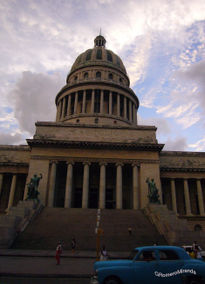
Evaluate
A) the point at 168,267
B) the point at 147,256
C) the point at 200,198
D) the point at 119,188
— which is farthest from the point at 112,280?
the point at 200,198

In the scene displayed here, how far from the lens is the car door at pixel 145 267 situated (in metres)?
8.02

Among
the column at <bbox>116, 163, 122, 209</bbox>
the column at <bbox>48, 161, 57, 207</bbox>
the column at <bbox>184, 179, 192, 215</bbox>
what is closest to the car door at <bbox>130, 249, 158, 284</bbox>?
the column at <bbox>116, 163, 122, 209</bbox>

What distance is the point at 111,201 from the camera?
39.0 meters

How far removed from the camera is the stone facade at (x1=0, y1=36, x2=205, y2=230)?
3709 cm

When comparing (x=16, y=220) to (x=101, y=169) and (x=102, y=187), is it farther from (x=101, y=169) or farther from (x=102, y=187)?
(x=101, y=169)

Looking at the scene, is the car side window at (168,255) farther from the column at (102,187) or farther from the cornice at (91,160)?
the cornice at (91,160)

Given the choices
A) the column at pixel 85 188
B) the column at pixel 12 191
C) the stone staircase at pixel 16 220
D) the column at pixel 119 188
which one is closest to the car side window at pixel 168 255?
the stone staircase at pixel 16 220

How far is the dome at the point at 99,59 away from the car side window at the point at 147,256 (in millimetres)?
57424

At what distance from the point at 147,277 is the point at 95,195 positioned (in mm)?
32902

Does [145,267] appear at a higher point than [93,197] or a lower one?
lower

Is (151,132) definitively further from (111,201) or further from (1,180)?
(1,180)

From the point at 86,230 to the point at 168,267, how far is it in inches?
669

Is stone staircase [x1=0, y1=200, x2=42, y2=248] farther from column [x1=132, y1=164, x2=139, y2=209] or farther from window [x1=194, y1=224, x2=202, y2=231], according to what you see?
window [x1=194, y1=224, x2=202, y2=231]

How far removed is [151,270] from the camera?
8.14 m
